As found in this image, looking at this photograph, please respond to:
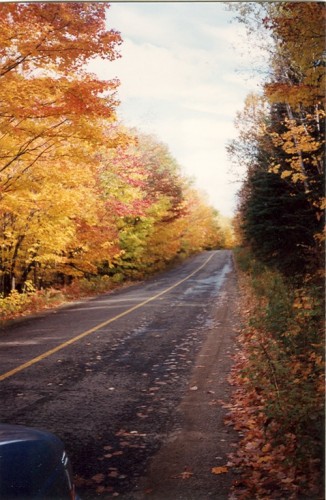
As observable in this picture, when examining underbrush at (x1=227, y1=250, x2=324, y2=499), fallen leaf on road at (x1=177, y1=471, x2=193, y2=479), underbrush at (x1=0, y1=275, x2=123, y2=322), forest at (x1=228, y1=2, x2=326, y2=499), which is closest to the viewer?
underbrush at (x1=227, y1=250, x2=324, y2=499)

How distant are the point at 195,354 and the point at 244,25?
27.8 feet

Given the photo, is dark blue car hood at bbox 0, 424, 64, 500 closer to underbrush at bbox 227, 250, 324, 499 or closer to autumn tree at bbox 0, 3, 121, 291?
underbrush at bbox 227, 250, 324, 499

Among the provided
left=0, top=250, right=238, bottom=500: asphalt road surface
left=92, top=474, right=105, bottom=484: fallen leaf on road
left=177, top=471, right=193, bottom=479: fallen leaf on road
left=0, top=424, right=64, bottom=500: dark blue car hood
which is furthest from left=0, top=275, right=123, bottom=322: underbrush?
left=0, top=424, right=64, bottom=500: dark blue car hood

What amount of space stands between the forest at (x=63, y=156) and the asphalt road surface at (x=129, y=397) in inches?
162

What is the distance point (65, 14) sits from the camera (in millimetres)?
8305

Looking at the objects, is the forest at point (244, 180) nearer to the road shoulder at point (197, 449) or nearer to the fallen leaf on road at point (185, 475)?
the road shoulder at point (197, 449)

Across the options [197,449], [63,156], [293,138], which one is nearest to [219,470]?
[197,449]

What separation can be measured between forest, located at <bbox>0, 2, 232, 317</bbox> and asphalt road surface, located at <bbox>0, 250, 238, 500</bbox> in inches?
162

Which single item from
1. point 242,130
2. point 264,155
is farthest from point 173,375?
point 242,130

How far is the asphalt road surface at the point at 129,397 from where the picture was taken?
408 centimetres

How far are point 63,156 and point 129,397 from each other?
7.22 m

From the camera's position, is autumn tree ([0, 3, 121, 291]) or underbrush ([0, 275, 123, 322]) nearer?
autumn tree ([0, 3, 121, 291])

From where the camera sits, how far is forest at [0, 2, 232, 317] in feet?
27.7

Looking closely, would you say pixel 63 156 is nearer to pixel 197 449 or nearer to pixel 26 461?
pixel 197 449
